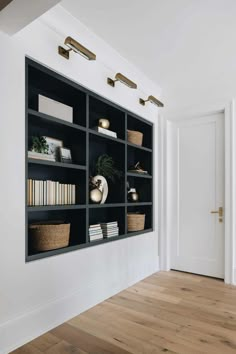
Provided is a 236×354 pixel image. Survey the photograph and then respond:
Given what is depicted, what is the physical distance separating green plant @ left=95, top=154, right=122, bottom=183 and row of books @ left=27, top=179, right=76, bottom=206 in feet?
1.52

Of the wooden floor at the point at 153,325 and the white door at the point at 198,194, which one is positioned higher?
the white door at the point at 198,194

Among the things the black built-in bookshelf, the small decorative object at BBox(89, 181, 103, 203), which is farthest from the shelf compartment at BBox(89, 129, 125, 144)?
the small decorative object at BBox(89, 181, 103, 203)

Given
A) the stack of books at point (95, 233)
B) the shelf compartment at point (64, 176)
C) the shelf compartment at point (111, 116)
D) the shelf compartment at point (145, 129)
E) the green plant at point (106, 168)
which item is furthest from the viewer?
the shelf compartment at point (145, 129)

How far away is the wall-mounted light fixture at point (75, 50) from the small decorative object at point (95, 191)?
125cm

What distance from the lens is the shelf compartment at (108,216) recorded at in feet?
10.4

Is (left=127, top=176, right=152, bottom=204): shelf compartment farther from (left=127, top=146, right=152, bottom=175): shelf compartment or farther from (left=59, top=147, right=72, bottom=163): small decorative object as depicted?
(left=59, top=147, right=72, bottom=163): small decorative object

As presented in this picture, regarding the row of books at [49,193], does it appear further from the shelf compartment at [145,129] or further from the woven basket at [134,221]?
the shelf compartment at [145,129]

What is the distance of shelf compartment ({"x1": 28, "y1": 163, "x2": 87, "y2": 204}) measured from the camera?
2560 mm

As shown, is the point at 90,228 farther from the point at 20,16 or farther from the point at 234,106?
the point at 234,106

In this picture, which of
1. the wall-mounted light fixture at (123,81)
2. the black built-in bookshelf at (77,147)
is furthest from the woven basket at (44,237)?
the wall-mounted light fixture at (123,81)

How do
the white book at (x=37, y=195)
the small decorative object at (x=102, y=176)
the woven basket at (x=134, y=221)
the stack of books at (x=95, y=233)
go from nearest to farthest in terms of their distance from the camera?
1. the white book at (x=37, y=195)
2. the stack of books at (x=95, y=233)
3. the small decorative object at (x=102, y=176)
4. the woven basket at (x=134, y=221)

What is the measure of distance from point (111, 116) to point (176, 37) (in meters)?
1.16

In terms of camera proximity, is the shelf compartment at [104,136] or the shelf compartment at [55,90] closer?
the shelf compartment at [55,90]

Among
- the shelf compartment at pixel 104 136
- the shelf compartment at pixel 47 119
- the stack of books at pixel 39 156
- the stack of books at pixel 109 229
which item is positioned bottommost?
the stack of books at pixel 109 229
